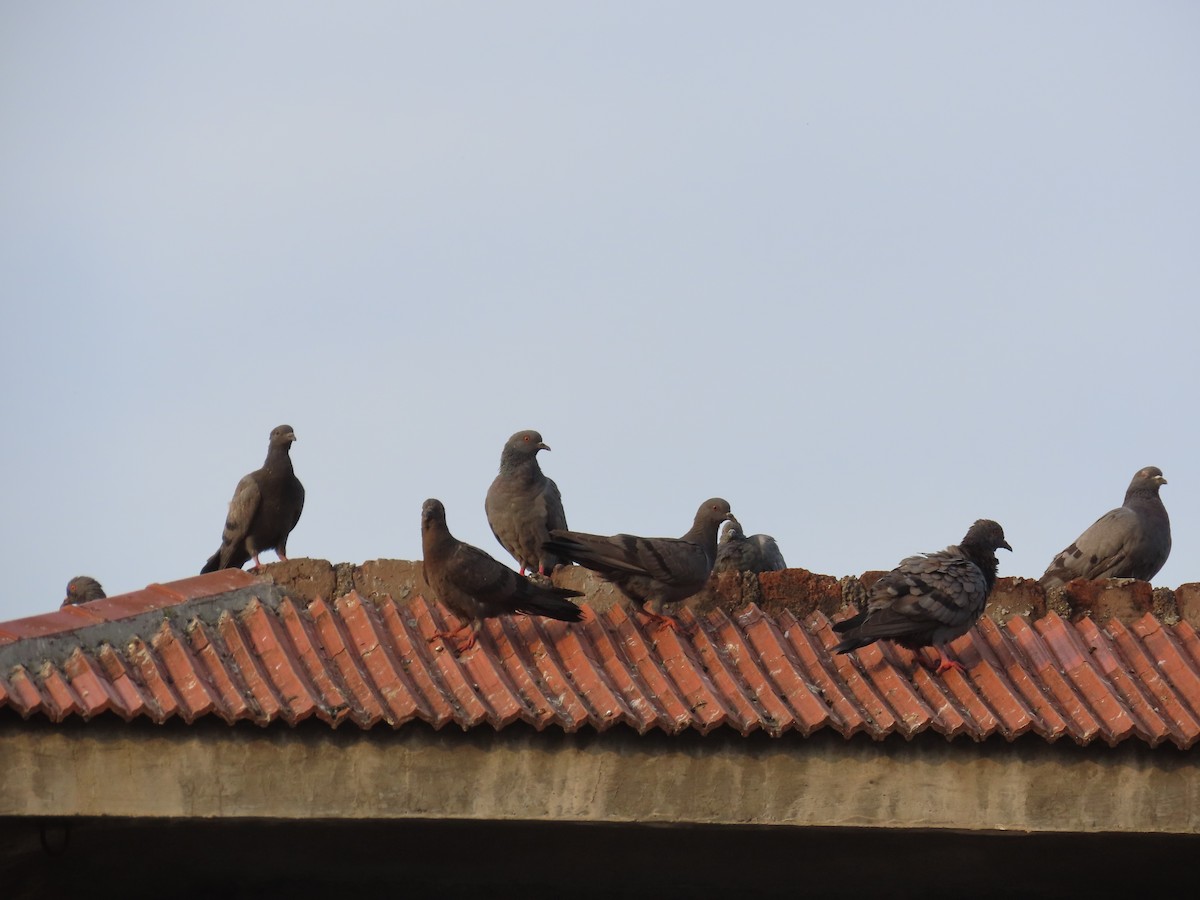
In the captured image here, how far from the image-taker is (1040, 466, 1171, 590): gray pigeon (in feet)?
38.4

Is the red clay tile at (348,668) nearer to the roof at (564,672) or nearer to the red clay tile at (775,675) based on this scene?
the roof at (564,672)

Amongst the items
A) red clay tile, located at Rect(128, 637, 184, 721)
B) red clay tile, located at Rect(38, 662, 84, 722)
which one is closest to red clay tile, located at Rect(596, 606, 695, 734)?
red clay tile, located at Rect(128, 637, 184, 721)

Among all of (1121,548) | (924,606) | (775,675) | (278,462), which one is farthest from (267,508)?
(1121,548)

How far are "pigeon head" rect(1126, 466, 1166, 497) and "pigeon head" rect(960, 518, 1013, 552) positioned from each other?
2973mm

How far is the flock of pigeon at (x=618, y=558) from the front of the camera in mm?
8523

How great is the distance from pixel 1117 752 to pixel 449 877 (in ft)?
10.8

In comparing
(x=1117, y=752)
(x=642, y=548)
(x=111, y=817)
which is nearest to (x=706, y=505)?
(x=642, y=548)

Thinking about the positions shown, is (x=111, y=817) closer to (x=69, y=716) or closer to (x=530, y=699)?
(x=69, y=716)

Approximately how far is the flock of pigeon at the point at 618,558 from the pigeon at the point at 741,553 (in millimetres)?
1266

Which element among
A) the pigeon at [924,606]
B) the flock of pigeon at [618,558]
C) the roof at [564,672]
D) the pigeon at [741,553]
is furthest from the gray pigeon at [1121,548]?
the pigeon at [924,606]

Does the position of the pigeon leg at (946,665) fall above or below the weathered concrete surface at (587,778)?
above

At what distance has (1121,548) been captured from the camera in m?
11.7

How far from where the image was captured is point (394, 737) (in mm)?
7742

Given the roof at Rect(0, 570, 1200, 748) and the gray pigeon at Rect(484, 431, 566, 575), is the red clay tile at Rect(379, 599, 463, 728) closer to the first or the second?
the roof at Rect(0, 570, 1200, 748)
